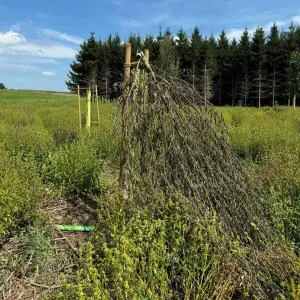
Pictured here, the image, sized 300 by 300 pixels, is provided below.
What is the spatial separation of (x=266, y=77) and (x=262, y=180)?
110 feet

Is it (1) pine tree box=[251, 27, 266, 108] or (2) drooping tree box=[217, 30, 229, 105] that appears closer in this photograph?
(1) pine tree box=[251, 27, 266, 108]

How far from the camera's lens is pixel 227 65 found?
38.6m

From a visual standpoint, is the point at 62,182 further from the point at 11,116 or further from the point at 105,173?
the point at 11,116

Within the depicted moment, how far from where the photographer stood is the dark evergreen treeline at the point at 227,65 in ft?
114

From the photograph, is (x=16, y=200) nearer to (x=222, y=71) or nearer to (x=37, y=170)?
(x=37, y=170)

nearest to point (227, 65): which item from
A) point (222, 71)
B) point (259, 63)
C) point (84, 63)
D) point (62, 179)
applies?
point (222, 71)

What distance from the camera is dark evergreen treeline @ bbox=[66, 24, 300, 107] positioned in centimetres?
3462

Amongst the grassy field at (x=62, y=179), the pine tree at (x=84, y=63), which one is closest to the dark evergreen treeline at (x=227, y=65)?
the pine tree at (x=84, y=63)

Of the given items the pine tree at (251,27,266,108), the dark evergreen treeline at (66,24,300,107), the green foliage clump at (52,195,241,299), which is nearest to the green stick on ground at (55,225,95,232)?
the green foliage clump at (52,195,241,299)

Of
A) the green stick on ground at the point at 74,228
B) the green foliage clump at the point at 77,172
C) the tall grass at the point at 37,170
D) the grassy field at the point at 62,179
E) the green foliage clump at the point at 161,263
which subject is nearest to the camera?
the green foliage clump at the point at 161,263

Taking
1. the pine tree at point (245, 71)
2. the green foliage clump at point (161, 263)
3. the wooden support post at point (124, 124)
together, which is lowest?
the green foliage clump at point (161, 263)

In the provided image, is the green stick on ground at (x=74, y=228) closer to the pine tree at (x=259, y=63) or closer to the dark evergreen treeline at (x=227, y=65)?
the dark evergreen treeline at (x=227, y=65)

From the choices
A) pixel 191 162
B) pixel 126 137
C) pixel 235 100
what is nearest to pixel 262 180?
pixel 191 162

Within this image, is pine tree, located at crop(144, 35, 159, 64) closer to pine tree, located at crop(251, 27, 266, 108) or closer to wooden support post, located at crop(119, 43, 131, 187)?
pine tree, located at crop(251, 27, 266, 108)
